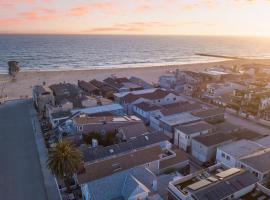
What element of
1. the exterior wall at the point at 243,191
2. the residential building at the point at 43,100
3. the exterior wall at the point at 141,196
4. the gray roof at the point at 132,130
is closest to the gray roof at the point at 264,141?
the exterior wall at the point at 243,191

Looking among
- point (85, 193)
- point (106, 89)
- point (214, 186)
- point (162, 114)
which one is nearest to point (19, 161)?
point (85, 193)

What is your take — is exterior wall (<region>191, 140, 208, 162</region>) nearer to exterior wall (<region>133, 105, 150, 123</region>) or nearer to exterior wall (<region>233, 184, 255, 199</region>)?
exterior wall (<region>233, 184, 255, 199</region>)

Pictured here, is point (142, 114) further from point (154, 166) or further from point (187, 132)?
point (154, 166)

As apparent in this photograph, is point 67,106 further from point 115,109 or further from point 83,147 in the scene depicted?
point 83,147

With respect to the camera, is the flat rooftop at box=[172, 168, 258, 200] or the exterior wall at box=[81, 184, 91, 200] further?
the exterior wall at box=[81, 184, 91, 200]

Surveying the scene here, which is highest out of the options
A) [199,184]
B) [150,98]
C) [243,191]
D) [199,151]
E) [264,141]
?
[199,184]

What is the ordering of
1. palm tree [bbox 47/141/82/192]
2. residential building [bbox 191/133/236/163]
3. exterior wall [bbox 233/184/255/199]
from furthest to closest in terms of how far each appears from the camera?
residential building [bbox 191/133/236/163]
palm tree [bbox 47/141/82/192]
exterior wall [bbox 233/184/255/199]

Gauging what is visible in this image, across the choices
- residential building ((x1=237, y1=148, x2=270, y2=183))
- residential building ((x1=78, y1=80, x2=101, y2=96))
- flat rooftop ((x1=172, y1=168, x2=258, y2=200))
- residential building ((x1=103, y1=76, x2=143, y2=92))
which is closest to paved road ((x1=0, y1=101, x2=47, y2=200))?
flat rooftop ((x1=172, y1=168, x2=258, y2=200))

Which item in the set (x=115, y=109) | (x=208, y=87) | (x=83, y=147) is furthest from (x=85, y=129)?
(x=208, y=87)
